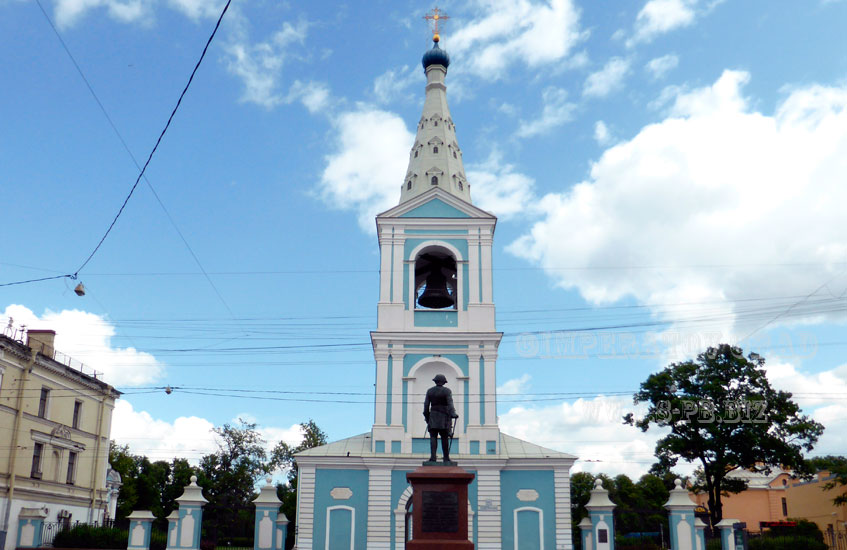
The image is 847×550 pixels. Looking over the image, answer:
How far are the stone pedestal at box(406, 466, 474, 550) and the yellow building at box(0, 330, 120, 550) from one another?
56.4ft

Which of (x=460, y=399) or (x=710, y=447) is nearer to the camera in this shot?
(x=460, y=399)

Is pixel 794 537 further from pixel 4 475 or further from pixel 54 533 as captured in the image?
pixel 4 475

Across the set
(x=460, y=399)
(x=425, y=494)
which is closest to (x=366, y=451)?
(x=460, y=399)

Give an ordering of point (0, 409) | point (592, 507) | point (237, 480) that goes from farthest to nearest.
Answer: point (237, 480)
point (0, 409)
point (592, 507)

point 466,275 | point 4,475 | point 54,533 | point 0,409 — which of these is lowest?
point 54,533

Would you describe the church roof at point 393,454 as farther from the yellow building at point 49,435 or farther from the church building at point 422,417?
the yellow building at point 49,435

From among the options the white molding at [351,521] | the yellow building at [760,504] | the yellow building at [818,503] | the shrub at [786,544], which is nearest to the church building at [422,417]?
the white molding at [351,521]

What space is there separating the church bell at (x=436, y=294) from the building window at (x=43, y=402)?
60.2 ft

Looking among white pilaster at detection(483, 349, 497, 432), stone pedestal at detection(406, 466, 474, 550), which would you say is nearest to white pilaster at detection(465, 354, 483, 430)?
white pilaster at detection(483, 349, 497, 432)

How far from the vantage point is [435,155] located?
99.1 feet

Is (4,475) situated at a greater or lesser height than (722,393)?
lesser

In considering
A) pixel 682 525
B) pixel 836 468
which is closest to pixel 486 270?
pixel 682 525

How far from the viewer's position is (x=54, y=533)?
90.1 ft

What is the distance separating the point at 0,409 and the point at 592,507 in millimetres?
23443
